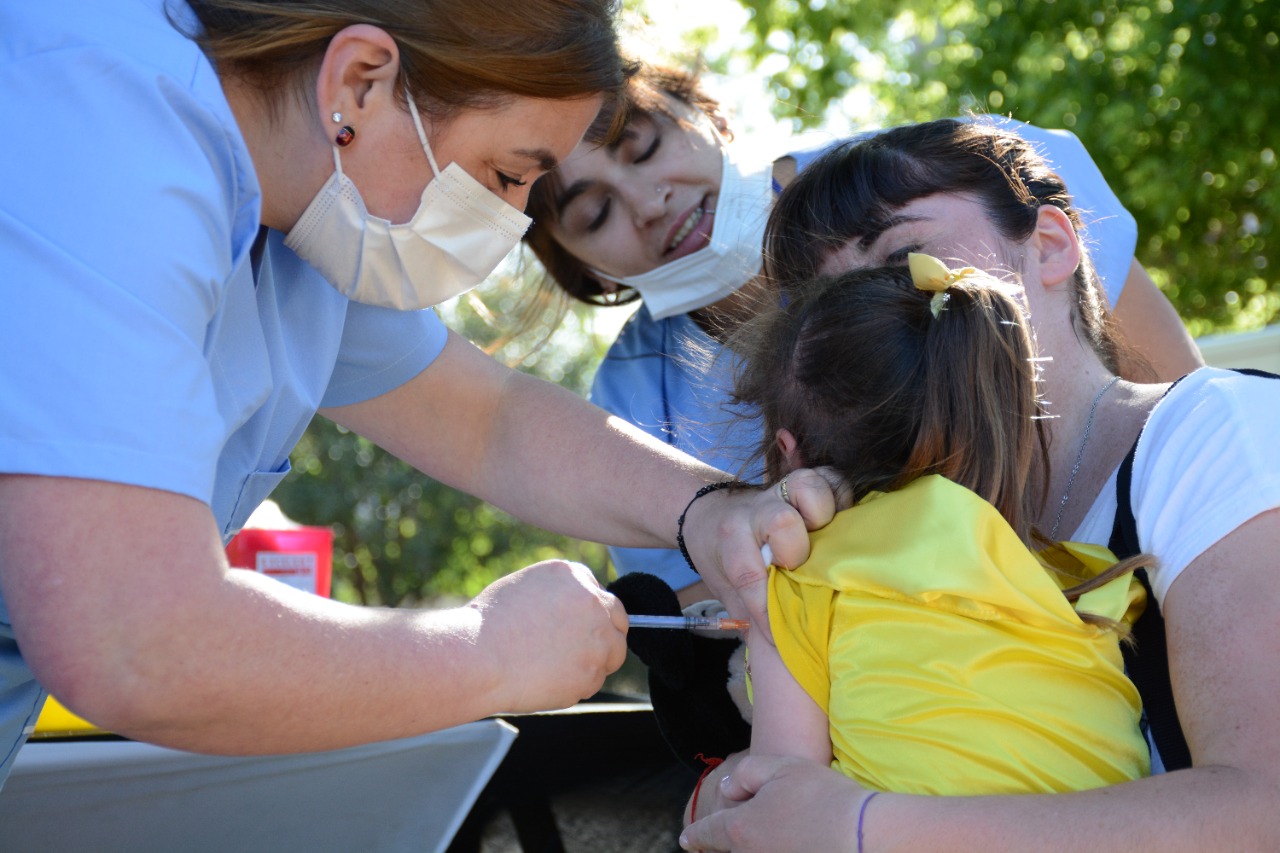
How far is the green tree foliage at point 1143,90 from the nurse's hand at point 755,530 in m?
4.47

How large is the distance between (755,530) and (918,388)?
264 mm

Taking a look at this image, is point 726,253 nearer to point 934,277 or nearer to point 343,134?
point 934,277

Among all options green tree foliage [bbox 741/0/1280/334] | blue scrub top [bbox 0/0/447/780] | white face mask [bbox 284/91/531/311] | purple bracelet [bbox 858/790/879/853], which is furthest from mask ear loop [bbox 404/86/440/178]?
green tree foliage [bbox 741/0/1280/334]

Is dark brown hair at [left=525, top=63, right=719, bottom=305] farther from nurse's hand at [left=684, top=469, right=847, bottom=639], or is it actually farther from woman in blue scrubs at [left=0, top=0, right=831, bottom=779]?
nurse's hand at [left=684, top=469, right=847, bottom=639]

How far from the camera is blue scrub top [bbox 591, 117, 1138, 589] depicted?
207 cm

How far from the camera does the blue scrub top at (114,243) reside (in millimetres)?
972

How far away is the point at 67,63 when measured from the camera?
1.08m

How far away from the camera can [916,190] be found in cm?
174

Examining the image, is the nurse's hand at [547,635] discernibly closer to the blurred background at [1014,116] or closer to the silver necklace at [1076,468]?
the silver necklace at [1076,468]

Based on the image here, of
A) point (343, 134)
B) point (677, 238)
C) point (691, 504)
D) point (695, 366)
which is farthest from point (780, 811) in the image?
point (677, 238)

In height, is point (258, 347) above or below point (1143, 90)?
above

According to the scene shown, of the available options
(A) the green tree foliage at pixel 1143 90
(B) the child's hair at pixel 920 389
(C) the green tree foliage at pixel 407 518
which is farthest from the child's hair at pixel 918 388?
(C) the green tree foliage at pixel 407 518

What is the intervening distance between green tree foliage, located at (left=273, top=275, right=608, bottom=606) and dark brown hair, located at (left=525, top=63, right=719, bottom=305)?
197 inches

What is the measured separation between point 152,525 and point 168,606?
69 mm
